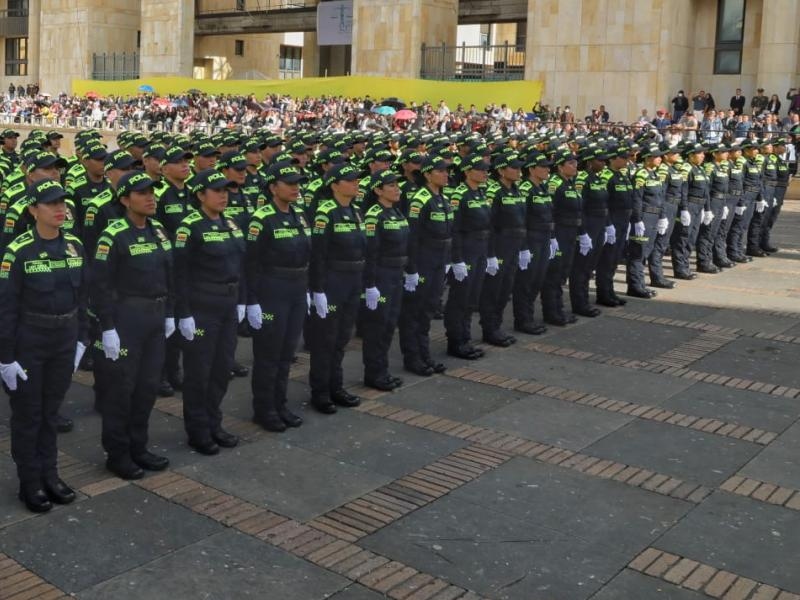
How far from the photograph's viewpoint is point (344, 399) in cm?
845

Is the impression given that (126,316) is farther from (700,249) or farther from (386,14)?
(386,14)

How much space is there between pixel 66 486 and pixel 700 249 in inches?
447

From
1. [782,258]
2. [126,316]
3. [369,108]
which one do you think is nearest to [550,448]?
[126,316]

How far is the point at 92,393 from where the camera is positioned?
342 inches

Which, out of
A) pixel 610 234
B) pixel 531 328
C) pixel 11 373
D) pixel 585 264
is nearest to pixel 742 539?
pixel 11 373

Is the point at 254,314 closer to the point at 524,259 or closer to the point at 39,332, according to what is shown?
the point at 39,332

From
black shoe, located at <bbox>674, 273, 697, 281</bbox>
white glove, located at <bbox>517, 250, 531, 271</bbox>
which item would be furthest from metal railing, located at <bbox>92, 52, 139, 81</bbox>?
white glove, located at <bbox>517, 250, 531, 271</bbox>

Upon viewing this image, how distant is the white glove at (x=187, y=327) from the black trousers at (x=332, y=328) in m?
1.38

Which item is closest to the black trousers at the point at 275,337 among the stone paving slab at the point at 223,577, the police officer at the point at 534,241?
the stone paving slab at the point at 223,577

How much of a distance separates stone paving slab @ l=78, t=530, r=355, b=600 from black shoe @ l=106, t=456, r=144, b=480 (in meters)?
1.13

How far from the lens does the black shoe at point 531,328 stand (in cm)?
1130

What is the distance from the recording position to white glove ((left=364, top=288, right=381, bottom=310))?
8633 mm

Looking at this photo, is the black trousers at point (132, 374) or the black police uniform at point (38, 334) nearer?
the black police uniform at point (38, 334)

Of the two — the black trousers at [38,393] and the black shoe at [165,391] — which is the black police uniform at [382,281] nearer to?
the black shoe at [165,391]
